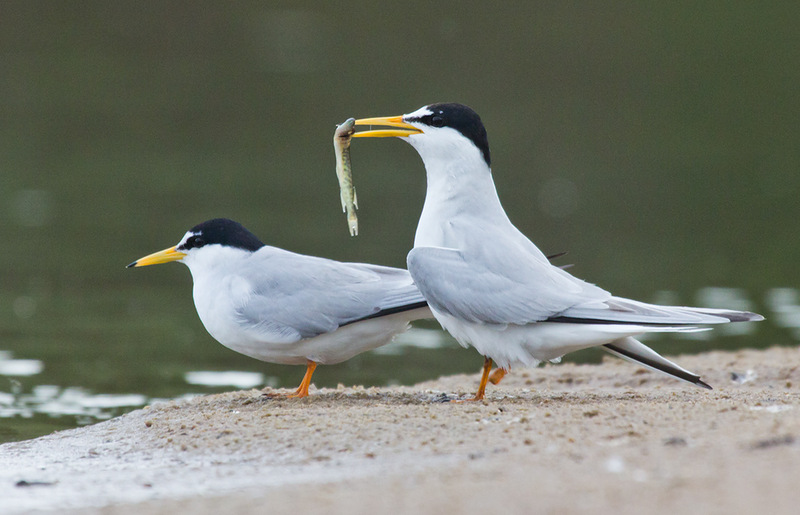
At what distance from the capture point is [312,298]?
666cm

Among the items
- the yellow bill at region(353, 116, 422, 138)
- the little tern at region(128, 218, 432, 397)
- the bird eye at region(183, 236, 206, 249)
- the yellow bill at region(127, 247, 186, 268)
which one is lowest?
the little tern at region(128, 218, 432, 397)

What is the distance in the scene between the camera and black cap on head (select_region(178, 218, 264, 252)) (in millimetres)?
7082

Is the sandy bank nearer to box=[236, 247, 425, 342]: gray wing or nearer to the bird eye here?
box=[236, 247, 425, 342]: gray wing

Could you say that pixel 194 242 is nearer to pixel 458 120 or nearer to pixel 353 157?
pixel 458 120

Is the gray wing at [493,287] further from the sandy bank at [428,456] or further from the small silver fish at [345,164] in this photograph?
the small silver fish at [345,164]

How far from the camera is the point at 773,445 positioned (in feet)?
14.6

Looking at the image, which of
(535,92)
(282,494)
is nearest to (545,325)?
(282,494)

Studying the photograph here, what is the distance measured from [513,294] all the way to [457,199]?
863 mm

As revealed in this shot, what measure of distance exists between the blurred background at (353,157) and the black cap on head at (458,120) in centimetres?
323

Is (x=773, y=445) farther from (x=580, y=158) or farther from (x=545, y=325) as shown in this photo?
(x=580, y=158)

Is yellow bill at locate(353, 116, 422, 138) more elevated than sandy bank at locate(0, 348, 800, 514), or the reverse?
yellow bill at locate(353, 116, 422, 138)

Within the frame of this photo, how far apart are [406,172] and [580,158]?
3238mm

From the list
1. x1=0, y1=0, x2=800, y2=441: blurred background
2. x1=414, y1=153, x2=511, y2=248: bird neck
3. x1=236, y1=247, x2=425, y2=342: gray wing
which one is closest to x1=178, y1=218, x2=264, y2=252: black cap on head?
x1=236, y1=247, x2=425, y2=342: gray wing

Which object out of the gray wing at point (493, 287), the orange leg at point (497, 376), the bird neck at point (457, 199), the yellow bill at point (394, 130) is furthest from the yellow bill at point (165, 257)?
the orange leg at point (497, 376)
